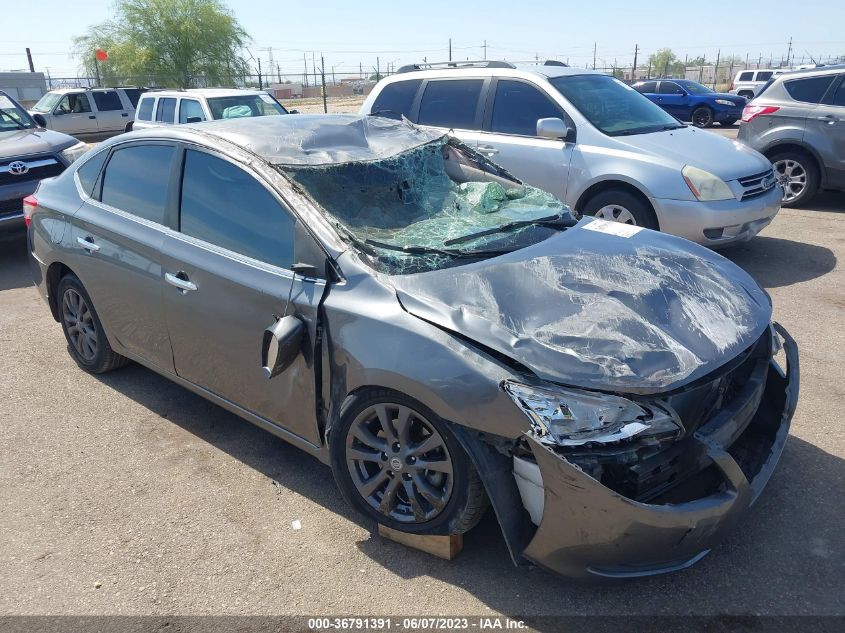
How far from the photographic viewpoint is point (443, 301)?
271 centimetres

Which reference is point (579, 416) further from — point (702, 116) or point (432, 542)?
point (702, 116)

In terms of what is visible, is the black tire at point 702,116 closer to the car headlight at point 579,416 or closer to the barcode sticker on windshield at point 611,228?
the barcode sticker on windshield at point 611,228

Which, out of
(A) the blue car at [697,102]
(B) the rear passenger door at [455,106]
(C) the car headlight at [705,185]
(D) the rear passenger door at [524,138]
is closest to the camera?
(C) the car headlight at [705,185]

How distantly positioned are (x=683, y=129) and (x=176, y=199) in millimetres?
5307

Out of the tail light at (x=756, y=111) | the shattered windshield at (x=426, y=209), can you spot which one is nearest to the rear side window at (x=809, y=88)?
the tail light at (x=756, y=111)

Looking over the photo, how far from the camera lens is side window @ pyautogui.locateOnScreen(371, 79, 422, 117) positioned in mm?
7664

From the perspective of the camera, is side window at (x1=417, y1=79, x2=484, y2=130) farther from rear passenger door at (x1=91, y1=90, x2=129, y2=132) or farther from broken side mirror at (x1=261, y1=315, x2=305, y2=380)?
rear passenger door at (x1=91, y1=90, x2=129, y2=132)

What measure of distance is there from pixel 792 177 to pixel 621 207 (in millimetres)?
3923

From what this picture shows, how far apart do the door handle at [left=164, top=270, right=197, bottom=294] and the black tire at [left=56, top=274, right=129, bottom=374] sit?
1106 mm

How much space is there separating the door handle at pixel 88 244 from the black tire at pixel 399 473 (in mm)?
2163

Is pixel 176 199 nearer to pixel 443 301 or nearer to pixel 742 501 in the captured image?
pixel 443 301

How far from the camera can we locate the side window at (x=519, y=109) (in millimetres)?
6812

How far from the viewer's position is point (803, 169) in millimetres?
8711

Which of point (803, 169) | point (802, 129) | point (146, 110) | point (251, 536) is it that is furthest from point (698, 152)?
point (146, 110)
